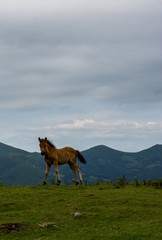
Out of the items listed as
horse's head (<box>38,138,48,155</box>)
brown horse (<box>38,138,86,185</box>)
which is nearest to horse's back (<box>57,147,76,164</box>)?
brown horse (<box>38,138,86,185</box>)

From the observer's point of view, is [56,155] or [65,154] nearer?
[56,155]

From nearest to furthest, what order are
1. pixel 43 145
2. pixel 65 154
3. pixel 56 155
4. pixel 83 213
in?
1. pixel 83 213
2. pixel 43 145
3. pixel 56 155
4. pixel 65 154

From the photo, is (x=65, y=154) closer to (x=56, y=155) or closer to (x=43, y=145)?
(x=56, y=155)

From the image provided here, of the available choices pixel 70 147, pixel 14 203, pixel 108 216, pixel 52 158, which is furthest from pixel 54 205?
pixel 70 147

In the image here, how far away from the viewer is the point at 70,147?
85.8ft

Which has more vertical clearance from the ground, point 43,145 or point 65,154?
point 43,145

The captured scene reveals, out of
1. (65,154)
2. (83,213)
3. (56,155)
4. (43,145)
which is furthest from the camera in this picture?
(65,154)

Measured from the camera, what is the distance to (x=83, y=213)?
1529cm

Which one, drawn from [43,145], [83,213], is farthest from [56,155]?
[83,213]

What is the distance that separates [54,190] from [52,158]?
3596 mm

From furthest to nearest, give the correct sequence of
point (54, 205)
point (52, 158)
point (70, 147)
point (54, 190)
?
point (70, 147), point (52, 158), point (54, 190), point (54, 205)

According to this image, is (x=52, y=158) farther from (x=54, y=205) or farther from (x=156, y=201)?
(x=156, y=201)

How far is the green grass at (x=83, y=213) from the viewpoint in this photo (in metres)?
12.7

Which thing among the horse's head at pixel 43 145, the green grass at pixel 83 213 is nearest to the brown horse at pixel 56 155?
the horse's head at pixel 43 145
